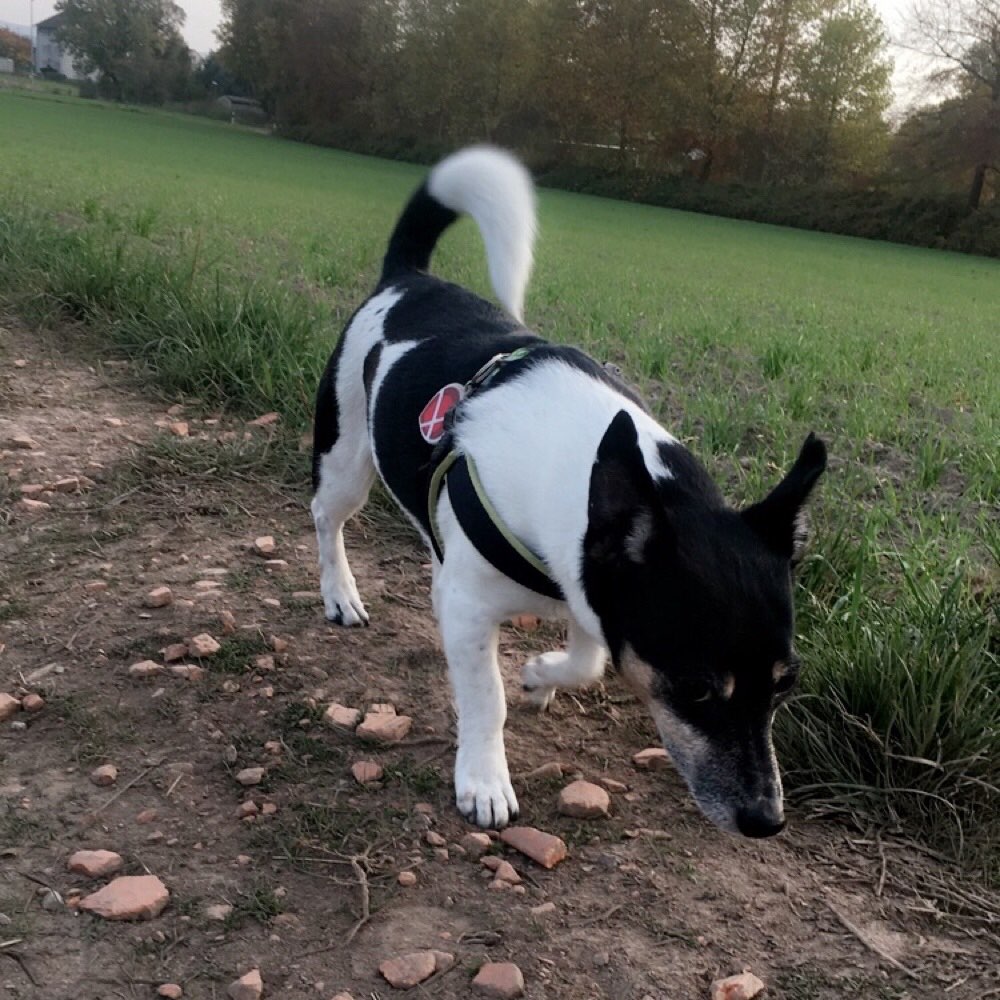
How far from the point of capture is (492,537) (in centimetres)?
239

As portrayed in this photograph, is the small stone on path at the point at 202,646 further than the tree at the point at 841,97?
No

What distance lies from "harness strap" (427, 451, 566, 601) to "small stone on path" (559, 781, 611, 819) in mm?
460

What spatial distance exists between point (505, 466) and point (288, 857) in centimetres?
101

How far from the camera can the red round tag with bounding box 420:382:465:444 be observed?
8.87ft

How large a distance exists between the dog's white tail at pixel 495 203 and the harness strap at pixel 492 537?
101 centimetres

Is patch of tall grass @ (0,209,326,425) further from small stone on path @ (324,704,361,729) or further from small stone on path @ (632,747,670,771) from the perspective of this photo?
small stone on path @ (632,747,670,771)

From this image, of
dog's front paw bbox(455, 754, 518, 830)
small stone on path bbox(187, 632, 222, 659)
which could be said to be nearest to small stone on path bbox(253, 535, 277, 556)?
small stone on path bbox(187, 632, 222, 659)

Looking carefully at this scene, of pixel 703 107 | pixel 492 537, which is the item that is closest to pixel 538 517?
pixel 492 537

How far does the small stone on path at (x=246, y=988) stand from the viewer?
1785 millimetres

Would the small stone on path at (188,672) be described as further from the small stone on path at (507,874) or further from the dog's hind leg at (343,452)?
the small stone on path at (507,874)

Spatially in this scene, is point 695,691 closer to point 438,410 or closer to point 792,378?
point 438,410

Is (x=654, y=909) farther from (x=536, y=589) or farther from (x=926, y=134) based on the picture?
(x=926, y=134)

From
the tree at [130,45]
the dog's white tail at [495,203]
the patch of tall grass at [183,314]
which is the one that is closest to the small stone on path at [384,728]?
the dog's white tail at [495,203]

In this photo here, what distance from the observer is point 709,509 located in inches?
85.6
